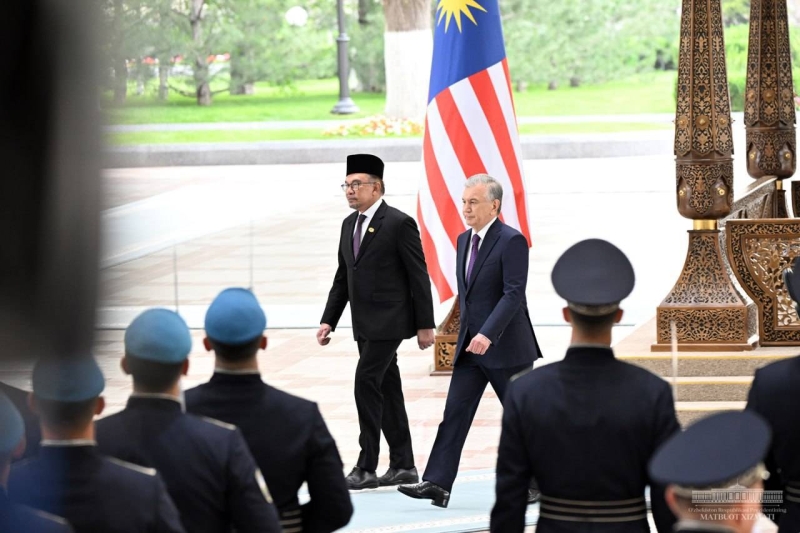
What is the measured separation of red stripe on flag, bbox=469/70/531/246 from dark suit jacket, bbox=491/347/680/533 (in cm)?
622

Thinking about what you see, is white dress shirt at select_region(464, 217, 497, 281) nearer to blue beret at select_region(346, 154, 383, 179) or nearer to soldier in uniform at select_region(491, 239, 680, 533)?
blue beret at select_region(346, 154, 383, 179)

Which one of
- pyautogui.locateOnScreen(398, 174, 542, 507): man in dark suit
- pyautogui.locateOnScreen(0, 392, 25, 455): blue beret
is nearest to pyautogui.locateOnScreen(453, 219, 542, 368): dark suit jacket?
pyautogui.locateOnScreen(398, 174, 542, 507): man in dark suit

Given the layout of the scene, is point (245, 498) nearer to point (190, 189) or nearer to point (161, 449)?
point (161, 449)

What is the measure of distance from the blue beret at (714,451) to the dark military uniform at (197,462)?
3.87 feet

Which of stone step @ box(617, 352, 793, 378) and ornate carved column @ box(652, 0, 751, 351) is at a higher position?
ornate carved column @ box(652, 0, 751, 351)

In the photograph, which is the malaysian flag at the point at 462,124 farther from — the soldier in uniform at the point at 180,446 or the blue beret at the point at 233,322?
the soldier in uniform at the point at 180,446

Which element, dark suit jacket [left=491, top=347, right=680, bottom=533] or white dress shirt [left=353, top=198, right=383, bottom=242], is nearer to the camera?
dark suit jacket [left=491, top=347, right=680, bottom=533]

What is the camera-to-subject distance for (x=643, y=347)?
9.12 m

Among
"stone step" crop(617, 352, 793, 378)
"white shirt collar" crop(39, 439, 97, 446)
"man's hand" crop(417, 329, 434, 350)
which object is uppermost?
"white shirt collar" crop(39, 439, 97, 446)

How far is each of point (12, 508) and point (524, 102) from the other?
41541 millimetres

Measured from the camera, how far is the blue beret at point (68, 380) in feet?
10.2

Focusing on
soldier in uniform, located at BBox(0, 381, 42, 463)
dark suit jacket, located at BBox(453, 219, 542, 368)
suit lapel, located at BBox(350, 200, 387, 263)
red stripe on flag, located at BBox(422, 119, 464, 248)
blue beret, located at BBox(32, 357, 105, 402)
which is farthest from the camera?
red stripe on flag, located at BBox(422, 119, 464, 248)

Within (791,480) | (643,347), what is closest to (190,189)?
(643,347)

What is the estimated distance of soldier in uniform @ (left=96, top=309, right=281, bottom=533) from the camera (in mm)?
3500
